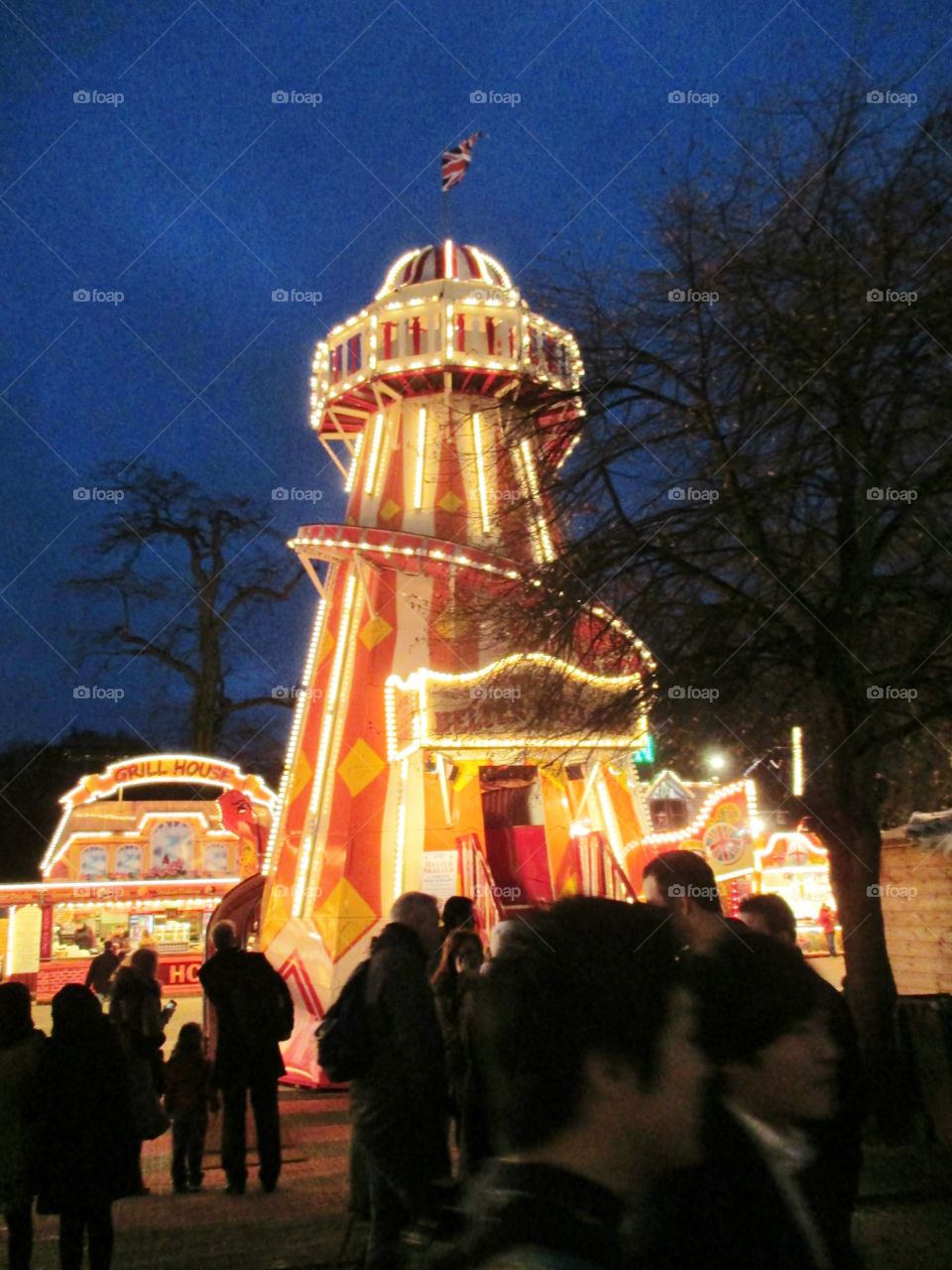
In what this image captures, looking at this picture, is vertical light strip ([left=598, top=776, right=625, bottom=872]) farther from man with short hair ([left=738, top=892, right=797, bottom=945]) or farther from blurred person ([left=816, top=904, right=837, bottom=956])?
man with short hair ([left=738, top=892, right=797, bottom=945])

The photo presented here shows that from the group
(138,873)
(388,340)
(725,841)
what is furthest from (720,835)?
(138,873)

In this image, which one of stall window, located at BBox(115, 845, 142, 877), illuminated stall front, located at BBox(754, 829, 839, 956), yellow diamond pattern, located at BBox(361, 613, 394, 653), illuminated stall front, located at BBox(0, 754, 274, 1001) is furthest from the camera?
stall window, located at BBox(115, 845, 142, 877)

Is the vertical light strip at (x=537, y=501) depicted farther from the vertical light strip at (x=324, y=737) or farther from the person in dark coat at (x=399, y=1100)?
the vertical light strip at (x=324, y=737)

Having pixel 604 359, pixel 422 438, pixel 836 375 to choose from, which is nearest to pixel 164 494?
pixel 422 438

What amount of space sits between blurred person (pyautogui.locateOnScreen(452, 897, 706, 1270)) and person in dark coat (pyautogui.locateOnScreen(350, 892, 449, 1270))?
2.76 metres

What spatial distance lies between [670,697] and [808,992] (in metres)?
6.89

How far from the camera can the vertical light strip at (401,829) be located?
→ 16422 mm

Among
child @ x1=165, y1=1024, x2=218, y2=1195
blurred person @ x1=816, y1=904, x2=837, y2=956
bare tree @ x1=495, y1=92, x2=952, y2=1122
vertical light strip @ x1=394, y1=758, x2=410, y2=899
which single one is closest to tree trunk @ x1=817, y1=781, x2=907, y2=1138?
bare tree @ x1=495, y1=92, x2=952, y2=1122

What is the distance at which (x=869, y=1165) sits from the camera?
332 inches

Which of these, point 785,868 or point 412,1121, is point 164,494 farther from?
point 412,1121

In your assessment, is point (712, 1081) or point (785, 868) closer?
point (712, 1081)

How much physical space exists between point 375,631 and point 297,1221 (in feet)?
36.8

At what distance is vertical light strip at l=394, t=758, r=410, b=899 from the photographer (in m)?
16.4

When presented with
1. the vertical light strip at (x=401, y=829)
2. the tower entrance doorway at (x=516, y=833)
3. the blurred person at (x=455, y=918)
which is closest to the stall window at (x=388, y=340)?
the vertical light strip at (x=401, y=829)
